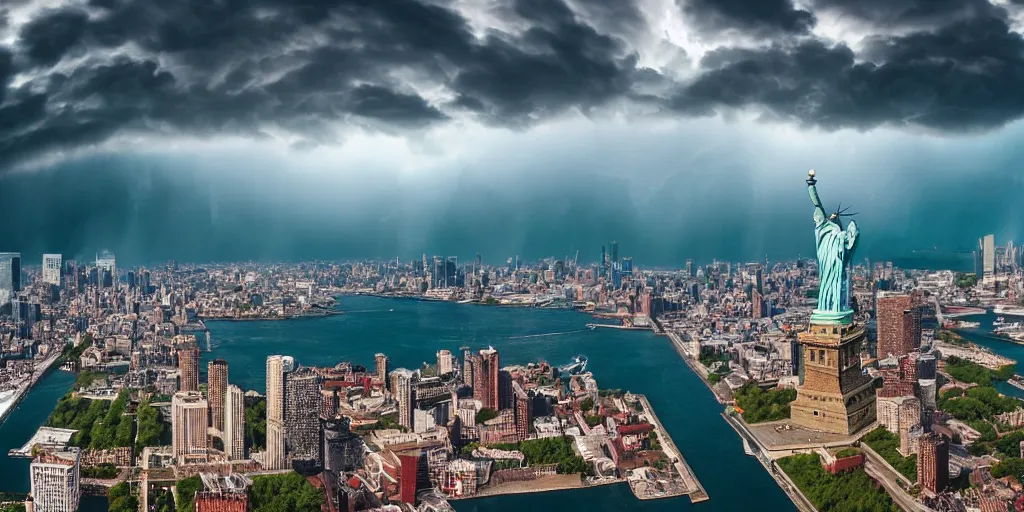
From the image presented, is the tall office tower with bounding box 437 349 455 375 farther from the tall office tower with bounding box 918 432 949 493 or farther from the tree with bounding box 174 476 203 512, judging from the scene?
the tall office tower with bounding box 918 432 949 493

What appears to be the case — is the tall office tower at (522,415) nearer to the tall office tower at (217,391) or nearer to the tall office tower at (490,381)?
the tall office tower at (490,381)

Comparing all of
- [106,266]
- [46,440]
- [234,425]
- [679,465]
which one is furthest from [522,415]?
[106,266]

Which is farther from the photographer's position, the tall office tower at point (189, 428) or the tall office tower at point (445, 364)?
the tall office tower at point (445, 364)

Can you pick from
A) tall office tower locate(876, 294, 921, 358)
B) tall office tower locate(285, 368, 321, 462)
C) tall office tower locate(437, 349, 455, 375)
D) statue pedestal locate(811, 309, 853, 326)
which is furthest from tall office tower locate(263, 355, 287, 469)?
tall office tower locate(876, 294, 921, 358)

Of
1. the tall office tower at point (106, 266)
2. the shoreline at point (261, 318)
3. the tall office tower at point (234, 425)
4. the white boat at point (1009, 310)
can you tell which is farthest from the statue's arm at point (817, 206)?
the tall office tower at point (106, 266)

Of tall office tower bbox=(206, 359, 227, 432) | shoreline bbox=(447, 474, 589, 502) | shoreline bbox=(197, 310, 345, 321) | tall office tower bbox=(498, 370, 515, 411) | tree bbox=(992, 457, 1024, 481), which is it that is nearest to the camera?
tree bbox=(992, 457, 1024, 481)

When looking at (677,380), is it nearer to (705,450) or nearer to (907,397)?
(705,450)
